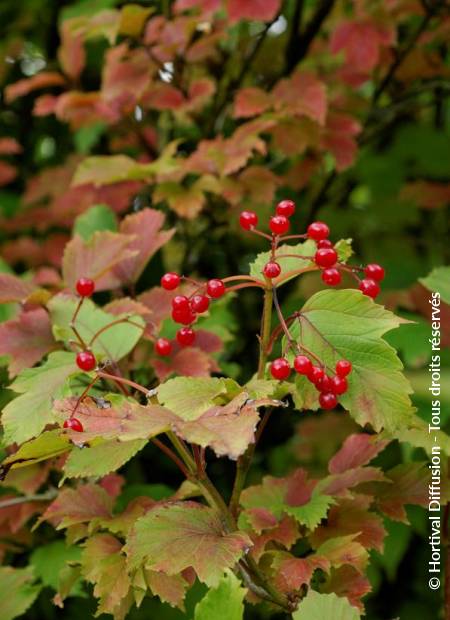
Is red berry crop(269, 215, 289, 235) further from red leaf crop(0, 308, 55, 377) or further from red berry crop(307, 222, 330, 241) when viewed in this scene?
red leaf crop(0, 308, 55, 377)

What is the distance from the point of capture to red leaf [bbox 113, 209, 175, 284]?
132 centimetres

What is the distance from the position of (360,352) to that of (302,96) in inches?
31.7

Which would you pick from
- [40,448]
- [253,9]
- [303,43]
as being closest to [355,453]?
[40,448]

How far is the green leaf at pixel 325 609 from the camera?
2.61ft

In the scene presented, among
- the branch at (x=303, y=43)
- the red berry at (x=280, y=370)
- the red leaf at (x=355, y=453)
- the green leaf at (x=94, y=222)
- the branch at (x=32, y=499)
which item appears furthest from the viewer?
the branch at (x=303, y=43)

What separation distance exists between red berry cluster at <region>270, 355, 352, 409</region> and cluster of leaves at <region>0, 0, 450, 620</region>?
2 centimetres

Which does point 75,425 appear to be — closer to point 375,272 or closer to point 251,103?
point 375,272

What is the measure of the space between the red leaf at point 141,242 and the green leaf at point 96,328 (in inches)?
5.1

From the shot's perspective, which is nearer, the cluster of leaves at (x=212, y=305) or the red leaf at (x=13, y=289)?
the cluster of leaves at (x=212, y=305)

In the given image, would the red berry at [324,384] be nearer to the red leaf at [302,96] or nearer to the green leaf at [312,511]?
the green leaf at [312,511]

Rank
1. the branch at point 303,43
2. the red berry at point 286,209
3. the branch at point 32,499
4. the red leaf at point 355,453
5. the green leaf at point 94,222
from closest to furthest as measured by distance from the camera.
A: the red berry at point 286,209, the red leaf at point 355,453, the branch at point 32,499, the green leaf at point 94,222, the branch at point 303,43

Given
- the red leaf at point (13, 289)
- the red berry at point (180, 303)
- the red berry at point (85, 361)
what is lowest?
the red leaf at point (13, 289)

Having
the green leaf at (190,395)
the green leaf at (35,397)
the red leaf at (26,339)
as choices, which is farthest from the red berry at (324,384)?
the red leaf at (26,339)

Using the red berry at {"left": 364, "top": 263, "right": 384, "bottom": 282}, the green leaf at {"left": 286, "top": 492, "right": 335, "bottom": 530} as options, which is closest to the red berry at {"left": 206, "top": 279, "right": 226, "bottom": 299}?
the red berry at {"left": 364, "top": 263, "right": 384, "bottom": 282}
